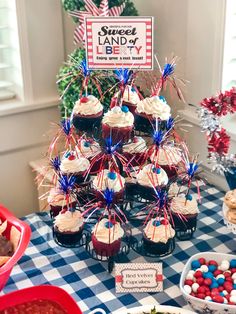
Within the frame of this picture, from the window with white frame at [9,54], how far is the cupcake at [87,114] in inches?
29.4

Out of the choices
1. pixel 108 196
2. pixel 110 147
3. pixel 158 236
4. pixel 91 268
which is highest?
pixel 110 147

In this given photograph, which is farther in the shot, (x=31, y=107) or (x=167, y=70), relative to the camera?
(x=31, y=107)

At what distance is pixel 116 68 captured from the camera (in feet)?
3.86

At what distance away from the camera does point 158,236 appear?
1198mm

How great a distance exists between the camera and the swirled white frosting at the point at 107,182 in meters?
1.14

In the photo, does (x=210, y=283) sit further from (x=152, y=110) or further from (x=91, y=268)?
(x=152, y=110)

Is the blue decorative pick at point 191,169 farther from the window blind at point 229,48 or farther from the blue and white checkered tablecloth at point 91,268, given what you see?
the window blind at point 229,48

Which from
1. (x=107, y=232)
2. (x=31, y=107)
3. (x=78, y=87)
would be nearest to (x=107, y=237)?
(x=107, y=232)

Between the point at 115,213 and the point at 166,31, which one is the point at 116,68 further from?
the point at 166,31

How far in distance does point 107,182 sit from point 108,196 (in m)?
0.04

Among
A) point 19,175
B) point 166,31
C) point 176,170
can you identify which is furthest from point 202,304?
point 19,175

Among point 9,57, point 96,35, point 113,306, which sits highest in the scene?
point 96,35

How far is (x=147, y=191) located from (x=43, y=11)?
0.95m

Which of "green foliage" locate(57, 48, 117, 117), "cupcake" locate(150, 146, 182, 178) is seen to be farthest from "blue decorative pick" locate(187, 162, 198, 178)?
"green foliage" locate(57, 48, 117, 117)
